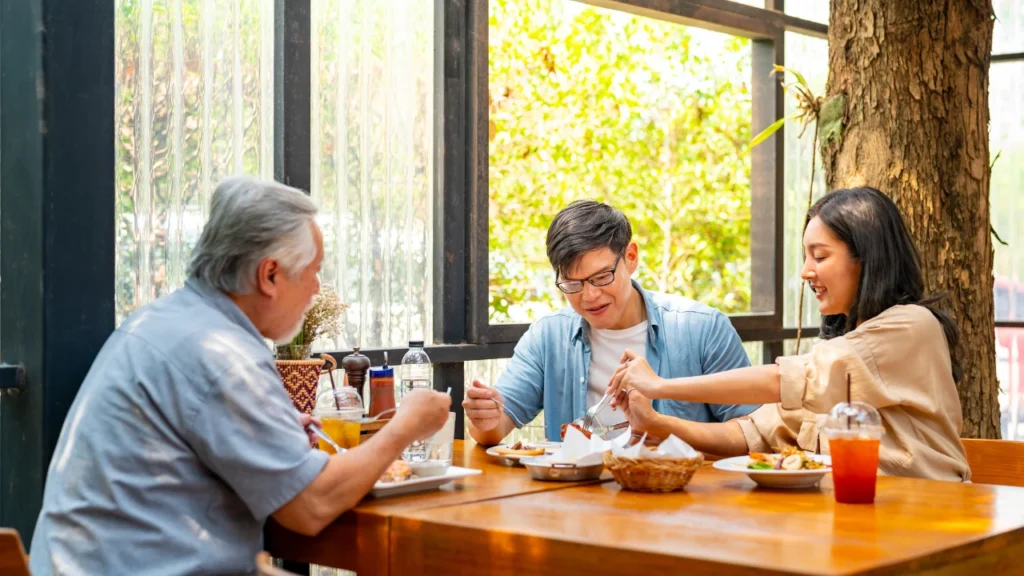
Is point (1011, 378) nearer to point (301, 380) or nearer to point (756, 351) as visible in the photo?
point (756, 351)

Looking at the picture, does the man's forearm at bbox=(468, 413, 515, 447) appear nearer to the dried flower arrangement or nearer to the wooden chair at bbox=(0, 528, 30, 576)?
the dried flower arrangement

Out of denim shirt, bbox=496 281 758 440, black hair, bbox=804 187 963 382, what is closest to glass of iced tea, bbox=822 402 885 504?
black hair, bbox=804 187 963 382

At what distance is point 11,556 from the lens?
5.09 feet

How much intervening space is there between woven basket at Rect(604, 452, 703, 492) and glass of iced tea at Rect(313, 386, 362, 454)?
1.94 feet

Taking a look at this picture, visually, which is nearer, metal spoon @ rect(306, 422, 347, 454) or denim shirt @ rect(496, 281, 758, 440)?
metal spoon @ rect(306, 422, 347, 454)

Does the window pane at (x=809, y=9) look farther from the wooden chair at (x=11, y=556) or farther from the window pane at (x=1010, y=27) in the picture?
the wooden chair at (x=11, y=556)

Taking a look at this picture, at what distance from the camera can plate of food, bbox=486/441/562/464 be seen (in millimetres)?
2441

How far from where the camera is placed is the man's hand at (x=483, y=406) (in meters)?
2.76

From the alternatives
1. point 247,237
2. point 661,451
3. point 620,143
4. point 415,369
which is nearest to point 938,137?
point 415,369

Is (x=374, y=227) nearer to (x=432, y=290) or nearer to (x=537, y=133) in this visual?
(x=432, y=290)

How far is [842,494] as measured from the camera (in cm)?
195

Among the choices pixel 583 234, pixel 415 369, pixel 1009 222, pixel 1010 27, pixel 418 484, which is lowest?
pixel 418 484

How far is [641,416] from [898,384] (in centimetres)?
55

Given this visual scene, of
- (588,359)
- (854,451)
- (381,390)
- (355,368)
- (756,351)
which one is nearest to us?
(854,451)
